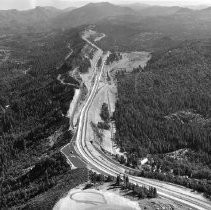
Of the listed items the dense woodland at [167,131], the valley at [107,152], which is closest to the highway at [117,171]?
the valley at [107,152]

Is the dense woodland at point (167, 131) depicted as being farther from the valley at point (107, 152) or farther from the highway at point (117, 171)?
the highway at point (117, 171)

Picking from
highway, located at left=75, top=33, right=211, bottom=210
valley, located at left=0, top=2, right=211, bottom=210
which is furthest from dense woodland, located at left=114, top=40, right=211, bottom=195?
highway, located at left=75, top=33, right=211, bottom=210

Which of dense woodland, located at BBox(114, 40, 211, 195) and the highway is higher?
the highway

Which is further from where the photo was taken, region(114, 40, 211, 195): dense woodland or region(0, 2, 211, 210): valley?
region(114, 40, 211, 195): dense woodland

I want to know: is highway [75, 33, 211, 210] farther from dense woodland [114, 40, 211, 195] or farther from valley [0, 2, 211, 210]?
dense woodland [114, 40, 211, 195]

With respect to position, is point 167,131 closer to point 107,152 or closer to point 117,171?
point 107,152

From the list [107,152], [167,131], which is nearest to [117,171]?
[107,152]

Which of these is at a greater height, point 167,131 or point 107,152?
point 107,152

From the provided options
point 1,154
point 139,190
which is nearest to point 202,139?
point 139,190

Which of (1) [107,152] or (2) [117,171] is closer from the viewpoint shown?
(2) [117,171]

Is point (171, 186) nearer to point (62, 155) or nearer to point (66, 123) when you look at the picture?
point (62, 155)

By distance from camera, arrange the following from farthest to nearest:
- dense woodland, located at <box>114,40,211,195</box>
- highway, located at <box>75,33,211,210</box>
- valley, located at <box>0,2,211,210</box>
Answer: dense woodland, located at <box>114,40,211,195</box>, valley, located at <box>0,2,211,210</box>, highway, located at <box>75,33,211,210</box>
